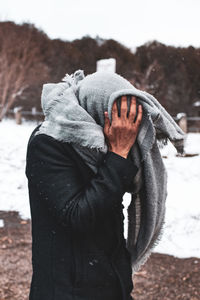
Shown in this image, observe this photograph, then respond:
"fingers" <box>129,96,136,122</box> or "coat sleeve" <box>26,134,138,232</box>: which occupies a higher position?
"fingers" <box>129,96,136,122</box>

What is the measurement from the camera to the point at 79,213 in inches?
50.6

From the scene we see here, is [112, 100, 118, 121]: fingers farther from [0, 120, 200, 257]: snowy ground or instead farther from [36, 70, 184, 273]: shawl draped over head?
[0, 120, 200, 257]: snowy ground

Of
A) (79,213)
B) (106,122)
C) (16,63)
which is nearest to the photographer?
(79,213)

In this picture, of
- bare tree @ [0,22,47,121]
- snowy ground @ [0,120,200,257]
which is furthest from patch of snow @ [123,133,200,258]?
bare tree @ [0,22,47,121]

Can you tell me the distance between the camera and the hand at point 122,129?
1353 mm

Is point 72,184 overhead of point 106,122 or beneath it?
beneath

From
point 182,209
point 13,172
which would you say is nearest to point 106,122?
point 182,209

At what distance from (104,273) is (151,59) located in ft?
59.4

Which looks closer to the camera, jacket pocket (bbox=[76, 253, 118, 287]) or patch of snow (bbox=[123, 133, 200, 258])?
jacket pocket (bbox=[76, 253, 118, 287])

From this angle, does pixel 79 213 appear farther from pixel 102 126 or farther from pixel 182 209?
pixel 182 209

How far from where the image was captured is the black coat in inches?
51.4

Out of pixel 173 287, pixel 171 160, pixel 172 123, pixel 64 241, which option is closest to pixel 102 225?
pixel 64 241

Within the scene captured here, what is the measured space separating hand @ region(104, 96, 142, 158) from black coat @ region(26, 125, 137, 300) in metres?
0.04

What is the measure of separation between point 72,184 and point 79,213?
0.11 metres
